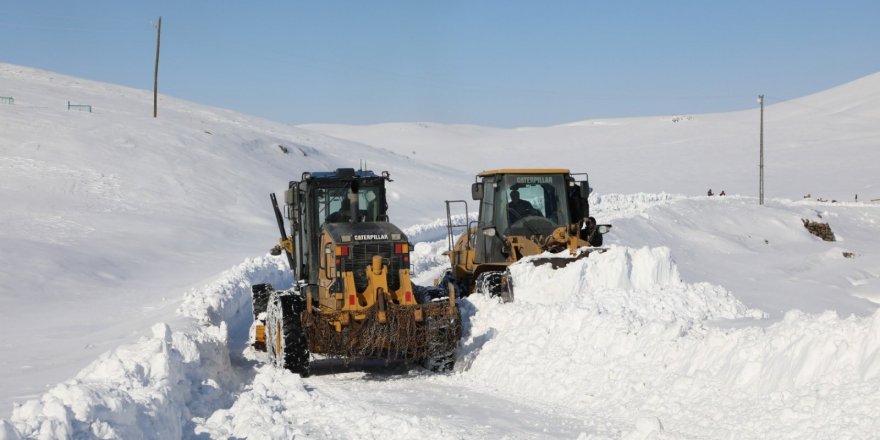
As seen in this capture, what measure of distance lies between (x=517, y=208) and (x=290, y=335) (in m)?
5.39

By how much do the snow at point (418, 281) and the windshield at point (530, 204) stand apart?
1.70 m

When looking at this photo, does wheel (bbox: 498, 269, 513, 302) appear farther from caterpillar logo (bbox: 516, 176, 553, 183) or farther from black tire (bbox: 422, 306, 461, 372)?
caterpillar logo (bbox: 516, 176, 553, 183)

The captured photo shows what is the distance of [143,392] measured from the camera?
7.48m

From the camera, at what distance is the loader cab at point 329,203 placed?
12.1 metres

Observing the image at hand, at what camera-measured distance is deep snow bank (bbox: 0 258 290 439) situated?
5.94 m

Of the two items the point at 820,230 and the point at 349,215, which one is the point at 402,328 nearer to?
the point at 349,215

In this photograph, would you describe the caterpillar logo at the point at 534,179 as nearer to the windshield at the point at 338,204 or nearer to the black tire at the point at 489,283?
the black tire at the point at 489,283

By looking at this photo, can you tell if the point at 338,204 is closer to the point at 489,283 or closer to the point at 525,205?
the point at 489,283

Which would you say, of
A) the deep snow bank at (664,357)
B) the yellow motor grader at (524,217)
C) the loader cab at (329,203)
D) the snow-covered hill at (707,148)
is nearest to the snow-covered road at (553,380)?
the deep snow bank at (664,357)

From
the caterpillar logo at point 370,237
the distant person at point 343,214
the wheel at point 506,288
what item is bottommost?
the wheel at point 506,288

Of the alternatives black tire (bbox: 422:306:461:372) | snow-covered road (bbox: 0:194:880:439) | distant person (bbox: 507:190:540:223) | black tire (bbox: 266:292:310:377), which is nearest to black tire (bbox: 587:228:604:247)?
distant person (bbox: 507:190:540:223)

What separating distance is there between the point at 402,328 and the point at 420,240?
68.9 ft

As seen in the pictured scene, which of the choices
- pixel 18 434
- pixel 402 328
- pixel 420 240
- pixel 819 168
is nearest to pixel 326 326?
pixel 402 328

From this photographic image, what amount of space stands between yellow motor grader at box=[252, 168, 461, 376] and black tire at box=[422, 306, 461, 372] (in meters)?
0.01
